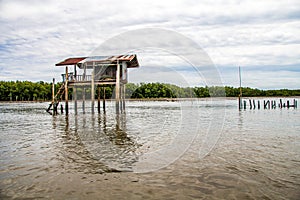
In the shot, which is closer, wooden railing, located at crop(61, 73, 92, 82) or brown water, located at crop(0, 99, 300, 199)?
brown water, located at crop(0, 99, 300, 199)

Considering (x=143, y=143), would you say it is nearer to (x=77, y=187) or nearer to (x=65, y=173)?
(x=65, y=173)

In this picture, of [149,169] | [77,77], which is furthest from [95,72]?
[149,169]

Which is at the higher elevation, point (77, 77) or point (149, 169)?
point (77, 77)

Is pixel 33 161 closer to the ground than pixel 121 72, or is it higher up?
closer to the ground

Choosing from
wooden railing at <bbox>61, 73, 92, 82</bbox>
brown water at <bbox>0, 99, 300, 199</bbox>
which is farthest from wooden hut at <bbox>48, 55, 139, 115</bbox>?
brown water at <bbox>0, 99, 300, 199</bbox>

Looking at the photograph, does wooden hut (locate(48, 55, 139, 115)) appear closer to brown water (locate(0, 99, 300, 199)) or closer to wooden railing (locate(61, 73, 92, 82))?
wooden railing (locate(61, 73, 92, 82))

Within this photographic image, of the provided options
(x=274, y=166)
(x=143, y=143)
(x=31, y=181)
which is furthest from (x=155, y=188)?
(x=143, y=143)

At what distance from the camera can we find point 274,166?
264 inches

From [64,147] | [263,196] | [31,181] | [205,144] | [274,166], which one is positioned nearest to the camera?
[263,196]

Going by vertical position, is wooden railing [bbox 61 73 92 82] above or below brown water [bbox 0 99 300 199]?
above

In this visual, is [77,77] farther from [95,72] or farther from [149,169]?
[149,169]

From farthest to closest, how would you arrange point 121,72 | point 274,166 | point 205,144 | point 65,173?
point 121,72
point 205,144
point 274,166
point 65,173

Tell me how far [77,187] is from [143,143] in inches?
190

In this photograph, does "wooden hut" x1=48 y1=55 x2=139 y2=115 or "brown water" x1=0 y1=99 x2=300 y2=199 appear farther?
"wooden hut" x1=48 y1=55 x2=139 y2=115
